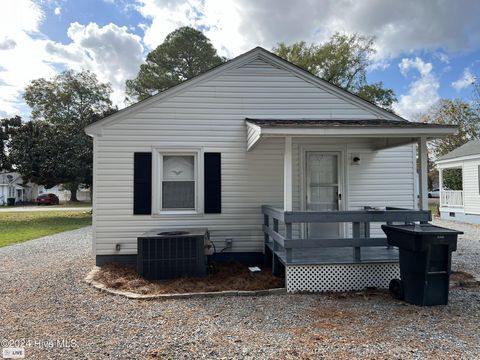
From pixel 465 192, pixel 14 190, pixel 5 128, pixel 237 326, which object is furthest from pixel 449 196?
pixel 14 190

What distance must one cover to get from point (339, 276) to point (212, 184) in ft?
9.98

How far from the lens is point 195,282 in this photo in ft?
17.1

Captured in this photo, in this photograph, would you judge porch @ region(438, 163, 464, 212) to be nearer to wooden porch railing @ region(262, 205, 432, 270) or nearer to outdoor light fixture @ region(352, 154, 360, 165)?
outdoor light fixture @ region(352, 154, 360, 165)

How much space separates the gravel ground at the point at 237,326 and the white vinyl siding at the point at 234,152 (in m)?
1.84

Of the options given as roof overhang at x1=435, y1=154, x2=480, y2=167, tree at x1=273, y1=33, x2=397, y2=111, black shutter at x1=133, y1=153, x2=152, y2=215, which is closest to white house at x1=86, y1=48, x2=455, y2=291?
black shutter at x1=133, y1=153, x2=152, y2=215

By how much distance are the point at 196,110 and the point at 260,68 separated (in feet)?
5.63

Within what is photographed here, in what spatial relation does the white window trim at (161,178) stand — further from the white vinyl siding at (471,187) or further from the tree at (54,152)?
the white vinyl siding at (471,187)

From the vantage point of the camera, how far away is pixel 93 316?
3939 mm

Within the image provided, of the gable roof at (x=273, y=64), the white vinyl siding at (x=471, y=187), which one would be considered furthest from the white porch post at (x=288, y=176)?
the white vinyl siding at (x=471, y=187)

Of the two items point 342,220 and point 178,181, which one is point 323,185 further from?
point 178,181

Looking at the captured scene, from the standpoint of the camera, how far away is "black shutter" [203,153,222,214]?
21.3 ft

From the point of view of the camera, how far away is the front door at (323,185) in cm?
673

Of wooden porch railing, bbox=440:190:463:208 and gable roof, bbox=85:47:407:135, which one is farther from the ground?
gable roof, bbox=85:47:407:135

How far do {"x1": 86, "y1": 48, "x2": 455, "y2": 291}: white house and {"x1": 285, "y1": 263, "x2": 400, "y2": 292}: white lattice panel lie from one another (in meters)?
1.39
